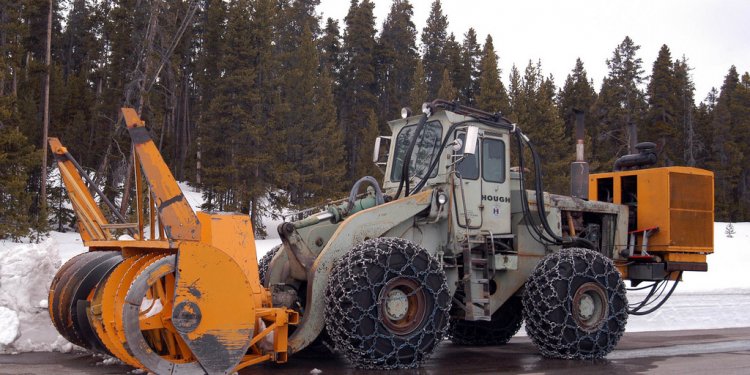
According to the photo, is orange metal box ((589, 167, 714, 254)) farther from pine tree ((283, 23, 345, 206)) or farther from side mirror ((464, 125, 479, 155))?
pine tree ((283, 23, 345, 206))

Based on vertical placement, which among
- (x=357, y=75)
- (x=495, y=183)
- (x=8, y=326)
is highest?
(x=357, y=75)

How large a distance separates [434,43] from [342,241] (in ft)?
196

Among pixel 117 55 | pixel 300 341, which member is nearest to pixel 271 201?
pixel 117 55

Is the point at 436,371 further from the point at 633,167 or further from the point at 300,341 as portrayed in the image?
the point at 633,167

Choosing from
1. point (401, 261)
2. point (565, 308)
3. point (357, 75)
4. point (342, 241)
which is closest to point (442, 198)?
point (401, 261)

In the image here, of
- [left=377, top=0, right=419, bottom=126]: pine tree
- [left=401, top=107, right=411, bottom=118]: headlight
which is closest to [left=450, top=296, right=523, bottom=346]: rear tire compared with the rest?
[left=401, top=107, right=411, bottom=118]: headlight

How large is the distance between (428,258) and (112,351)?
3464 millimetres

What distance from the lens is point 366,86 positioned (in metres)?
56.9

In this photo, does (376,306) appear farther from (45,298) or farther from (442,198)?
(45,298)

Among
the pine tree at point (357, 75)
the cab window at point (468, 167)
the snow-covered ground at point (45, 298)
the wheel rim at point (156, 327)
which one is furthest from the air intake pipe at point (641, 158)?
the pine tree at point (357, 75)

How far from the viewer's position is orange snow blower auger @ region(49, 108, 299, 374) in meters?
6.46

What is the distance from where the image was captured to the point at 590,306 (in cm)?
957

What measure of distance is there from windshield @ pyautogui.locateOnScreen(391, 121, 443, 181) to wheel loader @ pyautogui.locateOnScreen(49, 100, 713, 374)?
24 millimetres

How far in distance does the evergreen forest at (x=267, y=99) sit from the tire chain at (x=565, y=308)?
4.19 metres
